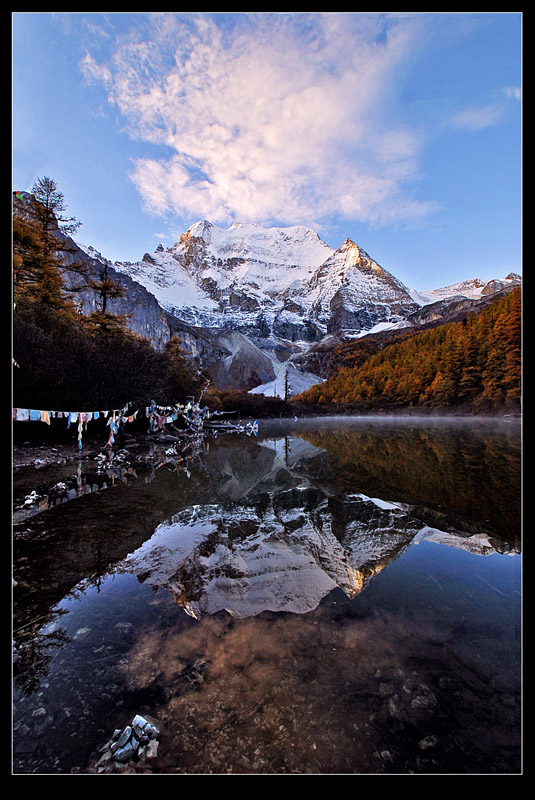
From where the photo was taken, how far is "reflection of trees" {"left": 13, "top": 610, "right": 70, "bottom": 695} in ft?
8.70

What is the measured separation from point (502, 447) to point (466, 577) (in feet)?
44.7

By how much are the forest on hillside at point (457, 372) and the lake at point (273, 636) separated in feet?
80.7

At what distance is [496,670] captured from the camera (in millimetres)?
2629

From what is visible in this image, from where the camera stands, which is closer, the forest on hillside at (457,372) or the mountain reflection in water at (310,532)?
the mountain reflection in water at (310,532)

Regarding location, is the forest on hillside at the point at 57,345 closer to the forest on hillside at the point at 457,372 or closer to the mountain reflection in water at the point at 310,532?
the mountain reflection in water at the point at 310,532

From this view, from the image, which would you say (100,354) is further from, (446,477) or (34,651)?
(446,477)

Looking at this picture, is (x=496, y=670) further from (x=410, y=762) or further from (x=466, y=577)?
(x=466, y=577)

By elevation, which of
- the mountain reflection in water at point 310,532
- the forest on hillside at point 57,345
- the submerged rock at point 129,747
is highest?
the forest on hillside at point 57,345

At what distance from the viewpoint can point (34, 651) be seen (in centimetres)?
294

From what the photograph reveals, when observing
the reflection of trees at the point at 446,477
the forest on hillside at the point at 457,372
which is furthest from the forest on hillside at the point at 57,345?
the forest on hillside at the point at 457,372

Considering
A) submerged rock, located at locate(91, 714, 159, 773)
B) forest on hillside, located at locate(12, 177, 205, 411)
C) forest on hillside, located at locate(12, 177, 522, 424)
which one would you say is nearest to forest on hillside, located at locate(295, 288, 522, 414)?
forest on hillside, located at locate(12, 177, 522, 424)

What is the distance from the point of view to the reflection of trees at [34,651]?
2.65 meters

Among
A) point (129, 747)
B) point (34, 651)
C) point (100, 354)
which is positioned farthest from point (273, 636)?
point (100, 354)

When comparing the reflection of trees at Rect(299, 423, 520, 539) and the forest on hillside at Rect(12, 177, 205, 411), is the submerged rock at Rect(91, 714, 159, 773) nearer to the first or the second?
the reflection of trees at Rect(299, 423, 520, 539)
